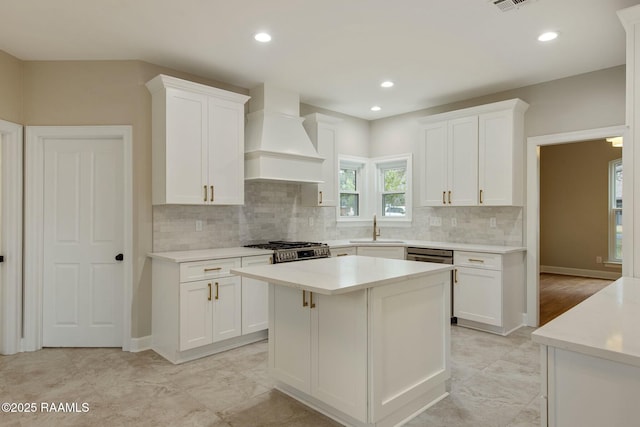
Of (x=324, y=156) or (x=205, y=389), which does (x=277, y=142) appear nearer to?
(x=324, y=156)

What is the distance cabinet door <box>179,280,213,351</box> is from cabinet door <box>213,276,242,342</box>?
6cm

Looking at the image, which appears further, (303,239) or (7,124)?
(303,239)

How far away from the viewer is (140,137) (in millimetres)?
3738

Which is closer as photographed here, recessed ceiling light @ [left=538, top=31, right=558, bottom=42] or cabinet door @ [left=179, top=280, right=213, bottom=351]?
recessed ceiling light @ [left=538, top=31, right=558, bottom=42]

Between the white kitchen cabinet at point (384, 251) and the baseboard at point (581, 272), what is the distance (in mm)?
4868

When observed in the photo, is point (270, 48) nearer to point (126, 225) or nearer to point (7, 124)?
point (126, 225)

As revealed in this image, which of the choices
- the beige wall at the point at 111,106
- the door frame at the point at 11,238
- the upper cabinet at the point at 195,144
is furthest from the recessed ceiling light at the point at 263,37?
the door frame at the point at 11,238

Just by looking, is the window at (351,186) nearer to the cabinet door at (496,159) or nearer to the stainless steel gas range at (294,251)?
the stainless steel gas range at (294,251)

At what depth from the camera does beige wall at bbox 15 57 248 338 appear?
144 inches

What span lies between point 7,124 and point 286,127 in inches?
105

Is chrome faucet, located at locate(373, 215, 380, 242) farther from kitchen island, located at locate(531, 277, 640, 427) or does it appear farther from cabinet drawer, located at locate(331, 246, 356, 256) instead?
kitchen island, located at locate(531, 277, 640, 427)

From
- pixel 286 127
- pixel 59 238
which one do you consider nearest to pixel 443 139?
pixel 286 127

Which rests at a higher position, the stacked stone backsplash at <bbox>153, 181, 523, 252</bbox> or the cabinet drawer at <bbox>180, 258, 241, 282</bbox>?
the stacked stone backsplash at <bbox>153, 181, 523, 252</bbox>

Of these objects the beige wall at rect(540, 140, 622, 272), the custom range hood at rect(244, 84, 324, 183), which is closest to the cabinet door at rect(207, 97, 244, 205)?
the custom range hood at rect(244, 84, 324, 183)
